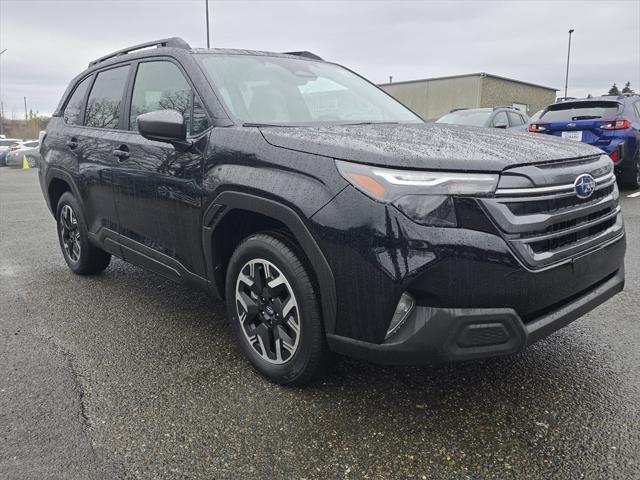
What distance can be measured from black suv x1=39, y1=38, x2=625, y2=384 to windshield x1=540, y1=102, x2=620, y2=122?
6.03 m

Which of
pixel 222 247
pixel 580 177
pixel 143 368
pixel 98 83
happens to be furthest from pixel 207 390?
pixel 98 83

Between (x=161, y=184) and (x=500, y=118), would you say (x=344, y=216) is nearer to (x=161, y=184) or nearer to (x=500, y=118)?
(x=161, y=184)

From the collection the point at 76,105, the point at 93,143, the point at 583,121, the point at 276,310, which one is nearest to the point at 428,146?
the point at 276,310

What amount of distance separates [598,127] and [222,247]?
7.25 metres

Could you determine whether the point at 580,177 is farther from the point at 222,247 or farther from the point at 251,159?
the point at 222,247

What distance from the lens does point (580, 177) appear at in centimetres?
231

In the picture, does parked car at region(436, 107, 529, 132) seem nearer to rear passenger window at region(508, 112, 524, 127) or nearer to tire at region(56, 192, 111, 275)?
rear passenger window at region(508, 112, 524, 127)

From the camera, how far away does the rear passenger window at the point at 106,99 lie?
3.87 meters

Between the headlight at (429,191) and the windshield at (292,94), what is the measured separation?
103cm

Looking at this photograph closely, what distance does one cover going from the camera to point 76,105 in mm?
4551

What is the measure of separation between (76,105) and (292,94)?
231cm

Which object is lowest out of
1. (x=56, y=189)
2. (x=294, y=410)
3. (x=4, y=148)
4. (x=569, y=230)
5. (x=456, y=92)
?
(x=294, y=410)

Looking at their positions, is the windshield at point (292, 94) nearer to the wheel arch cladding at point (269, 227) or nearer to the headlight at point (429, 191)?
the wheel arch cladding at point (269, 227)

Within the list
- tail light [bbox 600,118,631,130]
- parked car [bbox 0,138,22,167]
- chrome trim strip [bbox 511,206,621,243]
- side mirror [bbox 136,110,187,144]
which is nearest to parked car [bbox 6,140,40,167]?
parked car [bbox 0,138,22,167]
